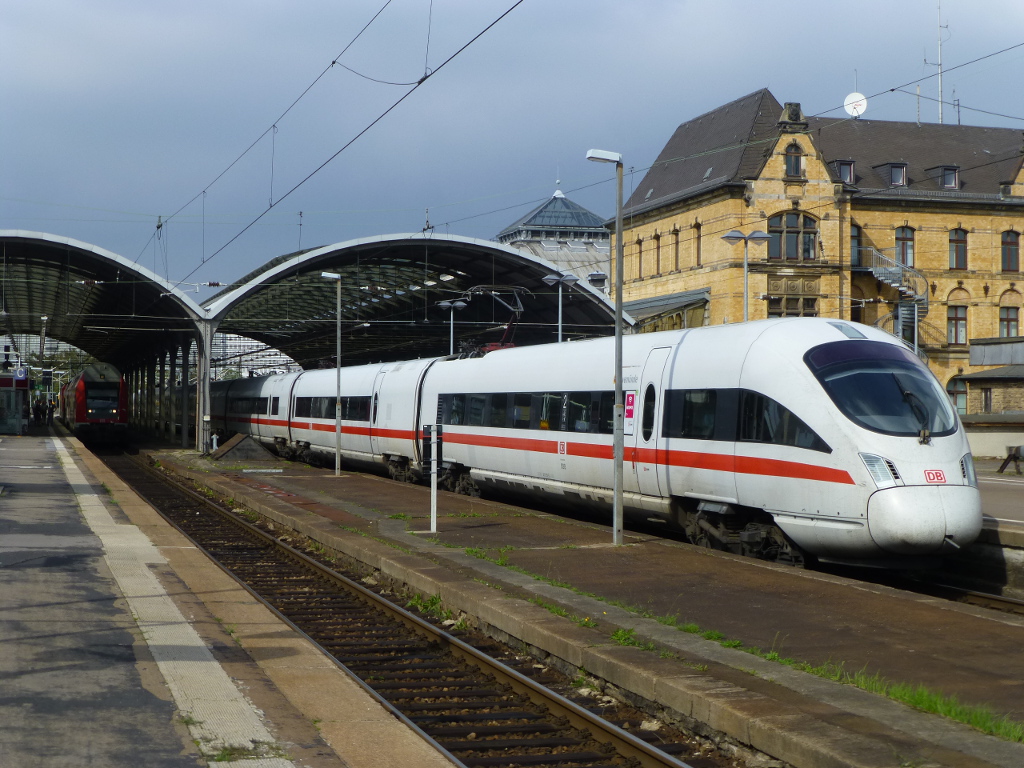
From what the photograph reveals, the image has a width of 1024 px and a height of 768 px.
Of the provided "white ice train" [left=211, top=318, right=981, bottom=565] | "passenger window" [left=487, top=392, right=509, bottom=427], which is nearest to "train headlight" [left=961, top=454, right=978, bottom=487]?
"white ice train" [left=211, top=318, right=981, bottom=565]

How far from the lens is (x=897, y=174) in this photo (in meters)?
54.9

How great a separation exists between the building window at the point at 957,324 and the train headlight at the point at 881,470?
45.7m

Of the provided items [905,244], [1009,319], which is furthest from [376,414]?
[1009,319]

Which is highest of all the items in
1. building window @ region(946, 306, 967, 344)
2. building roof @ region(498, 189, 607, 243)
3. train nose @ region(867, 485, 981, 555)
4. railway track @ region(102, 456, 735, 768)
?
building roof @ region(498, 189, 607, 243)

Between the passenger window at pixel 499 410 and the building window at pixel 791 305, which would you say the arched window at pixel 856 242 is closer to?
the building window at pixel 791 305

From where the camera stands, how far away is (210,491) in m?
27.8

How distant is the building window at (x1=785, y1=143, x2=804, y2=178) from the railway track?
41029 mm

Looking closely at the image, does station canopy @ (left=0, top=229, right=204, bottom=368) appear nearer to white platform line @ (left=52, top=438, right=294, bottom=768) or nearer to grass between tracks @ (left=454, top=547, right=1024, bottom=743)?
white platform line @ (left=52, top=438, right=294, bottom=768)

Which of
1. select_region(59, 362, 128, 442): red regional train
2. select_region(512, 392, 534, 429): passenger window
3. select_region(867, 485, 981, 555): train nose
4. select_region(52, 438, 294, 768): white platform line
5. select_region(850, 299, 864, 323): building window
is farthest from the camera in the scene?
select_region(850, 299, 864, 323): building window

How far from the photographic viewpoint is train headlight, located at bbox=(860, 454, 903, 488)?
11531 mm

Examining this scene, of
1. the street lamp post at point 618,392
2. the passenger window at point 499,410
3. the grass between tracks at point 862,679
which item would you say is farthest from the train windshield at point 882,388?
the passenger window at point 499,410

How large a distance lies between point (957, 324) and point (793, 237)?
9.84 metres

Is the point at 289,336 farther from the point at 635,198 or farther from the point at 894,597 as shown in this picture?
the point at 894,597

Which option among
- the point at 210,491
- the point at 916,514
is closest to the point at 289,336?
the point at 210,491
